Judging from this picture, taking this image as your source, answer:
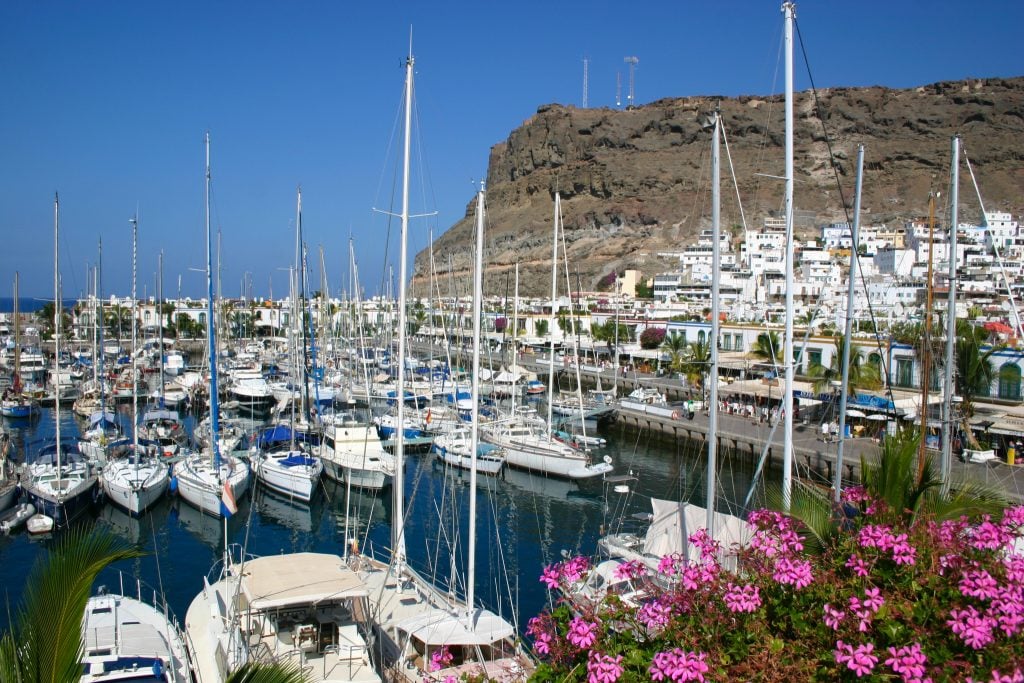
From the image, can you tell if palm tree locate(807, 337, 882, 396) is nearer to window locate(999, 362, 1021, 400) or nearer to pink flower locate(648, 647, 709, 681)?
window locate(999, 362, 1021, 400)

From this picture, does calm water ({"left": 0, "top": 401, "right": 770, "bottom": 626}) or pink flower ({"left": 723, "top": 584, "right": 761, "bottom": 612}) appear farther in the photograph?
calm water ({"left": 0, "top": 401, "right": 770, "bottom": 626})

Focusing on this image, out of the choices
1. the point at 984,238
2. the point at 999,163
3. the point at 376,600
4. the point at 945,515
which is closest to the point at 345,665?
the point at 376,600

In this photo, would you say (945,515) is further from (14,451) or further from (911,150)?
(911,150)

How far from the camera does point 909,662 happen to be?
5133mm

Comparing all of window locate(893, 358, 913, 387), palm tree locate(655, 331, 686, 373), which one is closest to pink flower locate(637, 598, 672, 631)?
window locate(893, 358, 913, 387)

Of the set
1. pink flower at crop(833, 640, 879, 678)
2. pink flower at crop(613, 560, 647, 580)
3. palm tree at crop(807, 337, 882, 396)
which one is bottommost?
palm tree at crop(807, 337, 882, 396)

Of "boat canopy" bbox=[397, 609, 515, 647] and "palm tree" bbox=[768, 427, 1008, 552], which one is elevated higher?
"palm tree" bbox=[768, 427, 1008, 552]

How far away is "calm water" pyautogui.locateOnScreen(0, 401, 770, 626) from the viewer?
2016 cm

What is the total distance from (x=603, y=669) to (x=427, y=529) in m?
19.5

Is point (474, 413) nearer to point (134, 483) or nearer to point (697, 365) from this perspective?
point (134, 483)

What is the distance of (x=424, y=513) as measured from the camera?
26578mm

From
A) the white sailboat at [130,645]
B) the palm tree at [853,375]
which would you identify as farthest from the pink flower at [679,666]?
the palm tree at [853,375]

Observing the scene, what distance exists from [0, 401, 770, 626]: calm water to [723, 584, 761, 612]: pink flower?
11.7 meters

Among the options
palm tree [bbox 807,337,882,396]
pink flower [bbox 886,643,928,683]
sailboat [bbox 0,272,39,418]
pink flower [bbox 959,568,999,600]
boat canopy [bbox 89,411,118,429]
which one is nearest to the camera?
pink flower [bbox 886,643,928,683]
